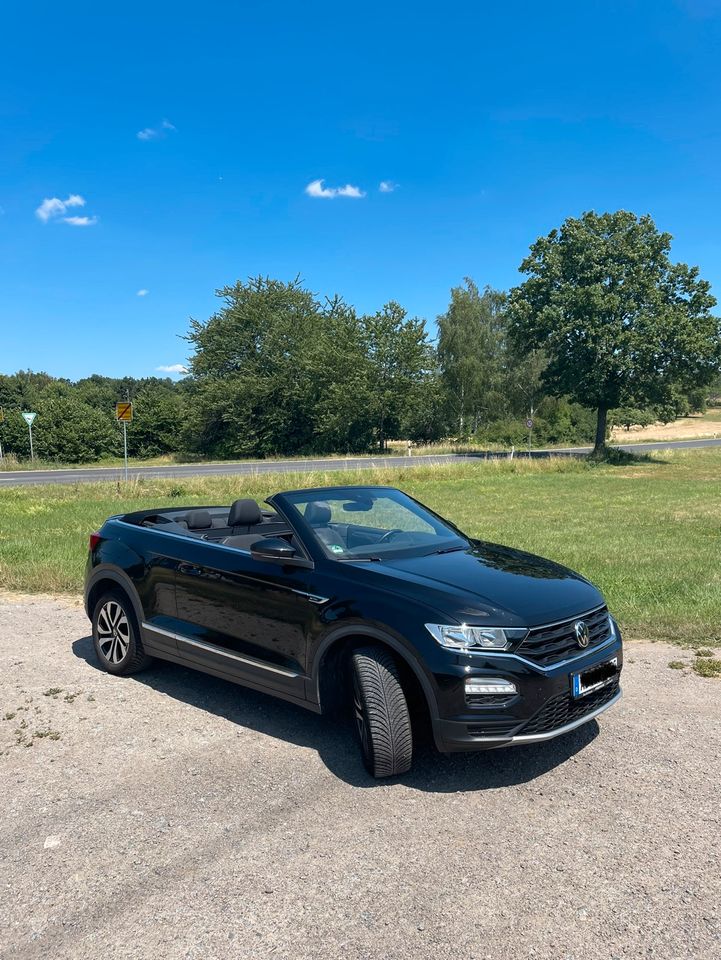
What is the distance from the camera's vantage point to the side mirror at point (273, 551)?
14.1 ft

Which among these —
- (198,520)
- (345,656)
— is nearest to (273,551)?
(345,656)

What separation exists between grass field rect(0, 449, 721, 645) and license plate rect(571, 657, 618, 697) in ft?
9.01

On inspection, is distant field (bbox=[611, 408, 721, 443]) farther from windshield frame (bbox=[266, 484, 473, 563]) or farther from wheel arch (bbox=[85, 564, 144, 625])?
wheel arch (bbox=[85, 564, 144, 625])

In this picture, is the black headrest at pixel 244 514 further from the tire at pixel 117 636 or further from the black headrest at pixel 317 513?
the tire at pixel 117 636

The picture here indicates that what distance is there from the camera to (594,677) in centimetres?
383

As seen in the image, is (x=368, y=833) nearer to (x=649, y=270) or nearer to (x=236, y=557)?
(x=236, y=557)

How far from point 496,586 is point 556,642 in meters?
0.46

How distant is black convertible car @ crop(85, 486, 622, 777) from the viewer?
353 centimetres

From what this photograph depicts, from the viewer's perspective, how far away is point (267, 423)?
50.1 m

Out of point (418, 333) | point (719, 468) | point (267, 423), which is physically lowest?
point (719, 468)

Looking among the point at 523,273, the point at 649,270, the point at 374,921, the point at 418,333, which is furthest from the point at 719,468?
the point at 374,921

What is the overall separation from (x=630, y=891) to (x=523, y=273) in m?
43.7

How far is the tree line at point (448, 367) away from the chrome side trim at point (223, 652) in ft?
119

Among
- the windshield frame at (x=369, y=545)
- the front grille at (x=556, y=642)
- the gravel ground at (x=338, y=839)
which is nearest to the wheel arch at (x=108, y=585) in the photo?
the gravel ground at (x=338, y=839)
